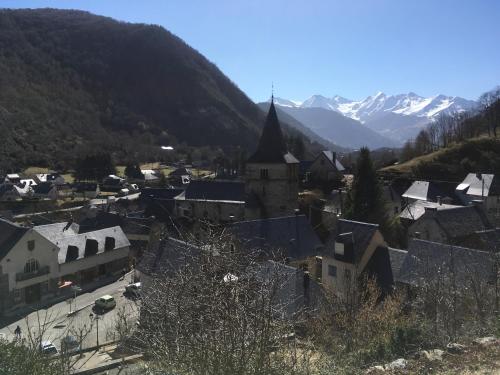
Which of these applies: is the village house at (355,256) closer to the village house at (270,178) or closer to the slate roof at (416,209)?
the village house at (270,178)

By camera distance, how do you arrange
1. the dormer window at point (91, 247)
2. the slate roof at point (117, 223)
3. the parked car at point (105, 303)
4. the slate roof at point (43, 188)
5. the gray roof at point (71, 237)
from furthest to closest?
the slate roof at point (43, 188), the slate roof at point (117, 223), the dormer window at point (91, 247), the gray roof at point (71, 237), the parked car at point (105, 303)

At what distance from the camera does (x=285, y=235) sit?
27078 millimetres

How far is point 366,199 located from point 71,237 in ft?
74.6

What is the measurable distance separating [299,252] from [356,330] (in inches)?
591

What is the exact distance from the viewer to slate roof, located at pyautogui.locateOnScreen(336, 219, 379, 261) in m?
22.0

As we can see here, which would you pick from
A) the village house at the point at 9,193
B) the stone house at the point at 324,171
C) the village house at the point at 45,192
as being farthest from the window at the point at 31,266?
the village house at the point at 9,193

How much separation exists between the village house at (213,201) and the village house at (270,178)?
651cm

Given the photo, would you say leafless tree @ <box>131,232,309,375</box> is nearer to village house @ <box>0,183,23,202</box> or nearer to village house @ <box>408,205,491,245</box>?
village house @ <box>408,205,491,245</box>

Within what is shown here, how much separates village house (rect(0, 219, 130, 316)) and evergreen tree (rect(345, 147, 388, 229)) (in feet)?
62.1

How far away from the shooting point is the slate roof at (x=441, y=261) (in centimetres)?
1759

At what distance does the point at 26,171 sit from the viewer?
3942 inches

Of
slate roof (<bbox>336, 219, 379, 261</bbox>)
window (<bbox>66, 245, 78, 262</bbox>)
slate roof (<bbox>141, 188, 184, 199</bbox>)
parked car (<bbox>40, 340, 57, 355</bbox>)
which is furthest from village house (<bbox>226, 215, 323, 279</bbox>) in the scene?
slate roof (<bbox>141, 188, 184, 199</bbox>)

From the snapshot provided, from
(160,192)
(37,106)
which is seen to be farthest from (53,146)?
(160,192)

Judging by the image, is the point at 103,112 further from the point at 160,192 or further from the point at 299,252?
the point at 299,252
